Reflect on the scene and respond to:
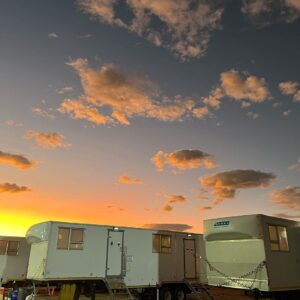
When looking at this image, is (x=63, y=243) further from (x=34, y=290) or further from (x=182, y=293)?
(x=182, y=293)

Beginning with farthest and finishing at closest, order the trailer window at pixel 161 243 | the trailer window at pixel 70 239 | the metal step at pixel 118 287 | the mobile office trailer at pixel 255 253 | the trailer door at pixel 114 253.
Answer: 1. the trailer window at pixel 161 243
2. the trailer door at pixel 114 253
3. the metal step at pixel 118 287
4. the trailer window at pixel 70 239
5. the mobile office trailer at pixel 255 253

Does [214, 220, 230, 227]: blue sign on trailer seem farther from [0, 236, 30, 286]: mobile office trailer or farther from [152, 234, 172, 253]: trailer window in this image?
[0, 236, 30, 286]: mobile office trailer

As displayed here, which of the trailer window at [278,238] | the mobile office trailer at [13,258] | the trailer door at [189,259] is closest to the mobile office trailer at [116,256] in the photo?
the trailer door at [189,259]

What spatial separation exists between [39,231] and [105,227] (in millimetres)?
3333

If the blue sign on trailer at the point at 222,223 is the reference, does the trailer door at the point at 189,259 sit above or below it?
below

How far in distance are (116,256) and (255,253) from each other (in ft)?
26.8

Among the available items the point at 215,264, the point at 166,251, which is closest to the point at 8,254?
the point at 166,251

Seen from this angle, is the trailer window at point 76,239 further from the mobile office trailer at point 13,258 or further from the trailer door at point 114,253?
the mobile office trailer at point 13,258

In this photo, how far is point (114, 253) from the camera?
61.1 feet

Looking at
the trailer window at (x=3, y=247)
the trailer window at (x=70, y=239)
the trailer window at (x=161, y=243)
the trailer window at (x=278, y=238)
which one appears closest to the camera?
the trailer window at (x=278, y=238)

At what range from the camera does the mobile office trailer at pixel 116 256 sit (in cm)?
1698

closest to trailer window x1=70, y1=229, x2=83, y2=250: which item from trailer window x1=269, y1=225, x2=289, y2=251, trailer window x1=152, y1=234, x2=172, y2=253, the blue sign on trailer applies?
trailer window x1=152, y1=234, x2=172, y2=253

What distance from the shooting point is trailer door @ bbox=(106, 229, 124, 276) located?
1831 centimetres

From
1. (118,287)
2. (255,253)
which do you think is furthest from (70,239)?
(255,253)
